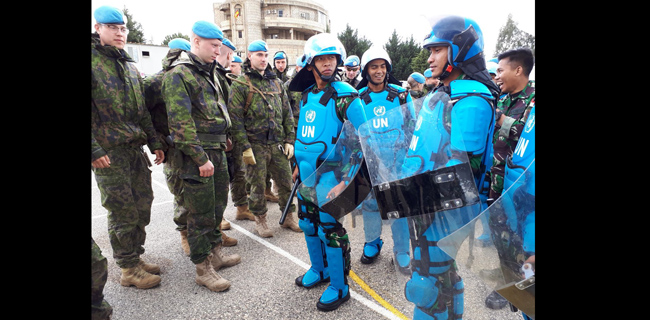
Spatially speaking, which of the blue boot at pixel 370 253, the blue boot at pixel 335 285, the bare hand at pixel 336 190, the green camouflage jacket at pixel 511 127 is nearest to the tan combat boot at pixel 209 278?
the blue boot at pixel 335 285

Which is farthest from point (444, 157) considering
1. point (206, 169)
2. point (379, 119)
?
point (206, 169)

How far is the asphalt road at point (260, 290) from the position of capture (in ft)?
8.53

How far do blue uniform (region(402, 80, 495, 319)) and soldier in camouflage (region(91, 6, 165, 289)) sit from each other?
2370mm

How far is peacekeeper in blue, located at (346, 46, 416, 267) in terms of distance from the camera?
1.67m

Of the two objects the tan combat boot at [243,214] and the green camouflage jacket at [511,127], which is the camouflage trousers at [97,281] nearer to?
the green camouflage jacket at [511,127]

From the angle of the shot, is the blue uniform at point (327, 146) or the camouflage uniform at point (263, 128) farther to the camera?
the camouflage uniform at point (263, 128)

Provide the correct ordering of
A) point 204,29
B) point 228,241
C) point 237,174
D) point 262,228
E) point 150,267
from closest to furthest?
1. point 204,29
2. point 150,267
3. point 228,241
4. point 262,228
5. point 237,174

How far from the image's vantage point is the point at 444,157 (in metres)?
1.51

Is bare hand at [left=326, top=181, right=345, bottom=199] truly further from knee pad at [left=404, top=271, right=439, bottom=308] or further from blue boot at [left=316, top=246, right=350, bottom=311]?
knee pad at [left=404, top=271, right=439, bottom=308]

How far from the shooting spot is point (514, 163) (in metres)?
1.83

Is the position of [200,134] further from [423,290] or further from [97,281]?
[423,290]

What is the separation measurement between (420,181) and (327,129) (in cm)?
119

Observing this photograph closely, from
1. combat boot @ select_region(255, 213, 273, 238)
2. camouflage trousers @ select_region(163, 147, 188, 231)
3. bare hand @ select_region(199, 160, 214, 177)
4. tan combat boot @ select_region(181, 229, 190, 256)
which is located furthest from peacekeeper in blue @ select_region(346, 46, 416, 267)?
tan combat boot @ select_region(181, 229, 190, 256)
